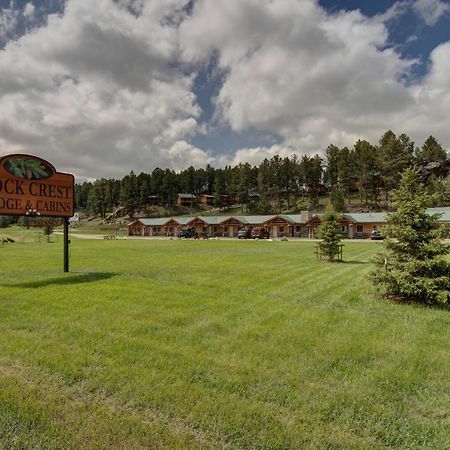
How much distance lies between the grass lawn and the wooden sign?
6302mm

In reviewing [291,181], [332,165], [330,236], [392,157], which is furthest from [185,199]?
[330,236]

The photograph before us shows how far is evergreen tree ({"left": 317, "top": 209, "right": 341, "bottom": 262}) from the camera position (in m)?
24.2

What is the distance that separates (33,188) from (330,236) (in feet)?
61.3

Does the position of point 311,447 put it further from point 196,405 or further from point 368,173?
point 368,173

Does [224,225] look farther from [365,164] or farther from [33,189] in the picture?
[33,189]

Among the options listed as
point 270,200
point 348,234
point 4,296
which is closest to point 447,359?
point 4,296

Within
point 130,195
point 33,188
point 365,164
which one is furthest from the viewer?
point 130,195

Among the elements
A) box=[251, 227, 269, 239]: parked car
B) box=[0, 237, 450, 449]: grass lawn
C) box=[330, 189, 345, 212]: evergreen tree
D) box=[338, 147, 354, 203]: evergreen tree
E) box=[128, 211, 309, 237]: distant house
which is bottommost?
box=[0, 237, 450, 449]: grass lawn

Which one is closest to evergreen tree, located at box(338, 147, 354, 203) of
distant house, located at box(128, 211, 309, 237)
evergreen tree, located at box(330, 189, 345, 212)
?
evergreen tree, located at box(330, 189, 345, 212)

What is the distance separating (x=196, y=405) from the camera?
4.76 metres

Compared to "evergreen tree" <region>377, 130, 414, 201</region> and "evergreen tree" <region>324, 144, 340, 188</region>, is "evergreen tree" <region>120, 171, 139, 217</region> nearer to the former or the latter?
"evergreen tree" <region>324, 144, 340, 188</region>

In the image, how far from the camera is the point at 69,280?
14742 millimetres

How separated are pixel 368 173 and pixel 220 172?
5033 cm

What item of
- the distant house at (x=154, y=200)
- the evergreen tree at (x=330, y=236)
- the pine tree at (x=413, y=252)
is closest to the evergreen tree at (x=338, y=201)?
the evergreen tree at (x=330, y=236)
